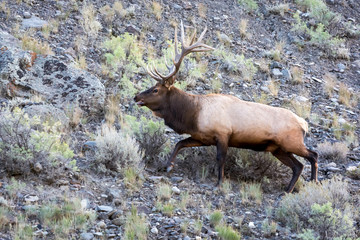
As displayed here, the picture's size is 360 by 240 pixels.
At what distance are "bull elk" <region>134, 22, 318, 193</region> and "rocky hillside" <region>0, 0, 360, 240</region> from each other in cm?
34

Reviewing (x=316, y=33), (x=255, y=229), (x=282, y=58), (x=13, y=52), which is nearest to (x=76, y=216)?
(x=255, y=229)

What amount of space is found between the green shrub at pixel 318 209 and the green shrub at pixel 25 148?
3.29 metres

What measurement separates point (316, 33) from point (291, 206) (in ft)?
34.2

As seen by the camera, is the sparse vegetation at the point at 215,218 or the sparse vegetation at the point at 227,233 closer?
the sparse vegetation at the point at 227,233

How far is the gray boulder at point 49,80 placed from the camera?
10.3m

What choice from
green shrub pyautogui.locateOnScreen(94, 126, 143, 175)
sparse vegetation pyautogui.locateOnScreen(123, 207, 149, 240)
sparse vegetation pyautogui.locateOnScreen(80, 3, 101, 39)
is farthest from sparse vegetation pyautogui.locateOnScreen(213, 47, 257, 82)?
sparse vegetation pyautogui.locateOnScreen(123, 207, 149, 240)

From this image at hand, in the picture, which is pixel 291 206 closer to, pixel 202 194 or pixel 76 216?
pixel 202 194

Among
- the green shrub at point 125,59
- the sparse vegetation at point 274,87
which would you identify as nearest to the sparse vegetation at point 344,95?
the sparse vegetation at point 274,87

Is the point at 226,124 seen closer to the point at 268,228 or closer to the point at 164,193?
the point at 164,193

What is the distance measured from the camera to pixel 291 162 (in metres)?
8.91

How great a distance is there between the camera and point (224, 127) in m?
8.52

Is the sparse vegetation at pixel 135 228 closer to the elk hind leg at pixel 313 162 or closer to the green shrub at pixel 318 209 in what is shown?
the green shrub at pixel 318 209

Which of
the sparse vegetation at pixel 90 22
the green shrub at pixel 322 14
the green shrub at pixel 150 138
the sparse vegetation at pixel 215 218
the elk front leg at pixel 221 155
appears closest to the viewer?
the sparse vegetation at pixel 215 218

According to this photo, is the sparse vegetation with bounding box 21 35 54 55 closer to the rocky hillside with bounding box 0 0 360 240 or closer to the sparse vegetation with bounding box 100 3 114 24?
the rocky hillside with bounding box 0 0 360 240
